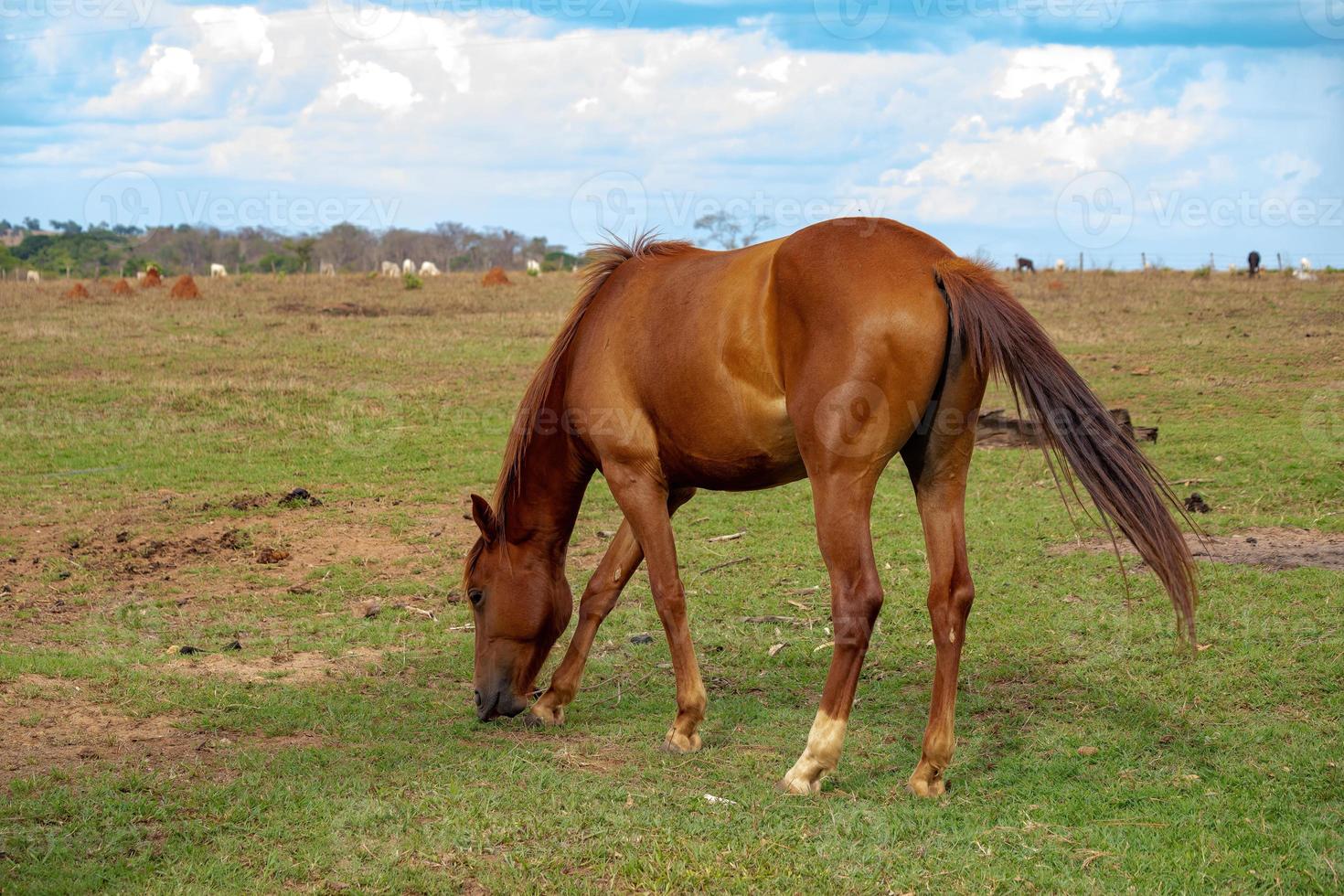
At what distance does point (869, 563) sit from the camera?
462cm

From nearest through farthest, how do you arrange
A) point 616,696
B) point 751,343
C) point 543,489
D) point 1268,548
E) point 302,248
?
point 751,343 < point 543,489 < point 616,696 < point 1268,548 < point 302,248

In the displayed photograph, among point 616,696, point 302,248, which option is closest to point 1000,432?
point 616,696

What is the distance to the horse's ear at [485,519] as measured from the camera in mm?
5621

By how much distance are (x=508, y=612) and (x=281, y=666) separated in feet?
5.45

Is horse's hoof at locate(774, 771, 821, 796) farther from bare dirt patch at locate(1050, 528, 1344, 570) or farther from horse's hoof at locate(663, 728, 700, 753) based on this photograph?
bare dirt patch at locate(1050, 528, 1344, 570)

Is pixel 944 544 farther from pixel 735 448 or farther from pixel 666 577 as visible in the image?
pixel 666 577

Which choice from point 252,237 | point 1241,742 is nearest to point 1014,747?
point 1241,742

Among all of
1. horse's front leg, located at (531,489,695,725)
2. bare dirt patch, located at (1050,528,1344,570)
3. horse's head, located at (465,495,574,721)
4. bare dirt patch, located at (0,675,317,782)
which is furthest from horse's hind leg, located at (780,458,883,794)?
bare dirt patch, located at (1050,528,1344,570)

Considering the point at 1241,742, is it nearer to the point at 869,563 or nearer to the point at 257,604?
the point at 869,563

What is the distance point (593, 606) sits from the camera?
19.5ft

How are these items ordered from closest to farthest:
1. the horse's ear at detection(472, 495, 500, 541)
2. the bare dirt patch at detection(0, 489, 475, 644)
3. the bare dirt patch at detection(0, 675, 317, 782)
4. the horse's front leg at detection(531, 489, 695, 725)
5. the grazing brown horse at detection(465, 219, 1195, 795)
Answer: the grazing brown horse at detection(465, 219, 1195, 795) < the bare dirt patch at detection(0, 675, 317, 782) < the horse's ear at detection(472, 495, 500, 541) < the horse's front leg at detection(531, 489, 695, 725) < the bare dirt patch at detection(0, 489, 475, 644)

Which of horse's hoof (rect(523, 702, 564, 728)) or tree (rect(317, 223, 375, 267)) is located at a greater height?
tree (rect(317, 223, 375, 267))

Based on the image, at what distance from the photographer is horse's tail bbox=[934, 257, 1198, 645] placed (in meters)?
4.41

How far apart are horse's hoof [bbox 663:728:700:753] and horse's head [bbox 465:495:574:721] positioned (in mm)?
845
